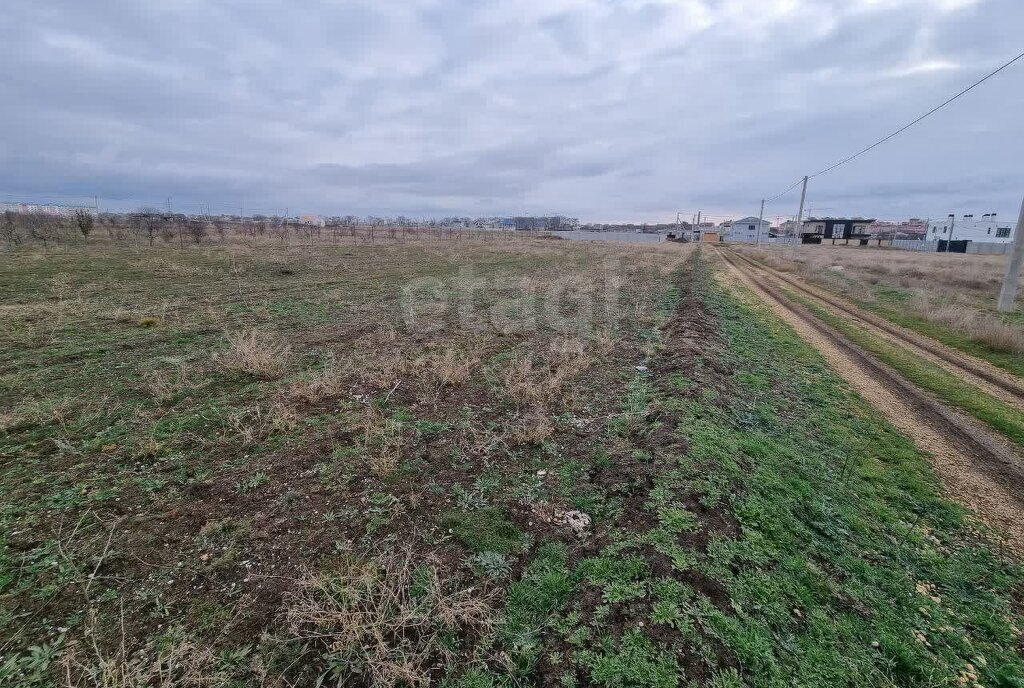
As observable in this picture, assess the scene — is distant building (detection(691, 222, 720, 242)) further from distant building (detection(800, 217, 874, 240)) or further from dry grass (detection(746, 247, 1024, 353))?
dry grass (detection(746, 247, 1024, 353))

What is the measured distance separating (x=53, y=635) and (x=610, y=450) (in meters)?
5.22

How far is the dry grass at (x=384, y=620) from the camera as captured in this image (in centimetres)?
280

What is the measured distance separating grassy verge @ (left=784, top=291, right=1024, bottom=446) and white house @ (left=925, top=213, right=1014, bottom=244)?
329 feet

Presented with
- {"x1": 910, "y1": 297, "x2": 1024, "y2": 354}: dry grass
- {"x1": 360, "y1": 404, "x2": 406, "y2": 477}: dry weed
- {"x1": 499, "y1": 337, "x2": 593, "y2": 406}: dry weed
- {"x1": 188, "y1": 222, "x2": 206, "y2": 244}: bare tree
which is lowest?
{"x1": 360, "y1": 404, "x2": 406, "y2": 477}: dry weed

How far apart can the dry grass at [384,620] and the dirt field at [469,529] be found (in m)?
0.02

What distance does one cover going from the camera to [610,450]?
5.64m

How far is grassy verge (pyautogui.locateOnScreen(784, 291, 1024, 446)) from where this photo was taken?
22.1 ft

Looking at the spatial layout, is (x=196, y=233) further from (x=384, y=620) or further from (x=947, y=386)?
(x=947, y=386)

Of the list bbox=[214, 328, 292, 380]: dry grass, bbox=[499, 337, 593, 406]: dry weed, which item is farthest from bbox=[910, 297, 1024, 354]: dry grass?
bbox=[214, 328, 292, 380]: dry grass

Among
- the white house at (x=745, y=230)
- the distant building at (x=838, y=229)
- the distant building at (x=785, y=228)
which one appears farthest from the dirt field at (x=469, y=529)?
the distant building at (x=785, y=228)

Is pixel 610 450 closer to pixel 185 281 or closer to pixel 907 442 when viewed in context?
pixel 907 442

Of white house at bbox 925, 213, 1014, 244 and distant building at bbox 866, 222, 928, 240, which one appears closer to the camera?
white house at bbox 925, 213, 1014, 244

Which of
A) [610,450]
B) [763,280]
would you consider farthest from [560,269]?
[610,450]

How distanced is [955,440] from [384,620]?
26.1 feet
